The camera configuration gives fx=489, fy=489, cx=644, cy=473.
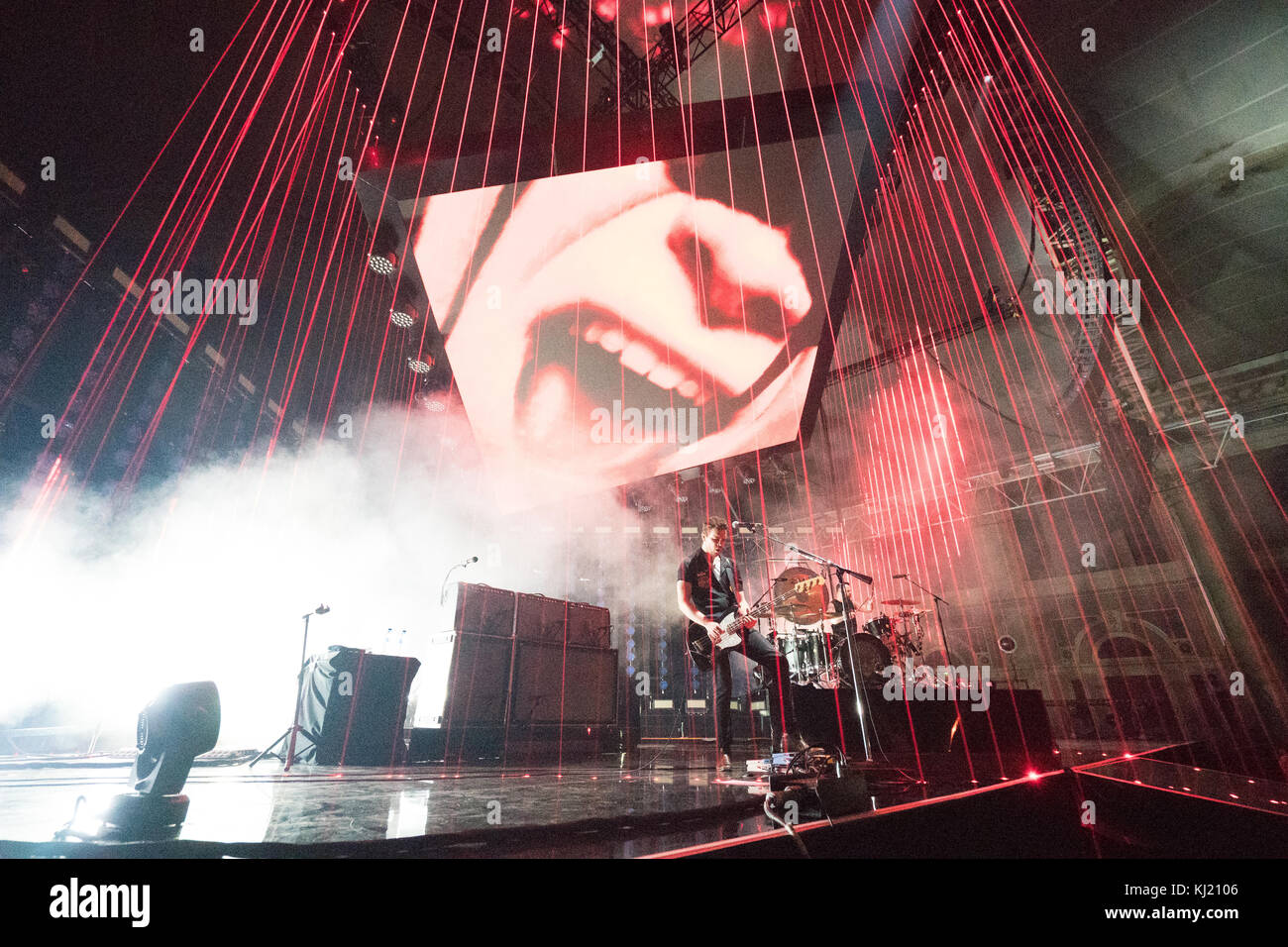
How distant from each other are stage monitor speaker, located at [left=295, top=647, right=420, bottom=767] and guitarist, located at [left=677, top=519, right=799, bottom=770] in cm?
281

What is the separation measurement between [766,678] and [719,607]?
0.93 meters

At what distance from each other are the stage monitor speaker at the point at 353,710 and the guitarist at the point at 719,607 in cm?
281

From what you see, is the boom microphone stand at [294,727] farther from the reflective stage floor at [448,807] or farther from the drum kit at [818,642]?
the drum kit at [818,642]

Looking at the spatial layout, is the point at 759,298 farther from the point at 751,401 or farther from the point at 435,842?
the point at 435,842

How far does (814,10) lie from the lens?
663 cm

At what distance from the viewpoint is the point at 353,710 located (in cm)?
424

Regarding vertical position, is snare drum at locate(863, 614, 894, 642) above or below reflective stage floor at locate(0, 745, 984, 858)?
above

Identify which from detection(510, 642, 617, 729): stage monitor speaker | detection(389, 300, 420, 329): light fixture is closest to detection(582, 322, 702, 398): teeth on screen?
detection(389, 300, 420, 329): light fixture

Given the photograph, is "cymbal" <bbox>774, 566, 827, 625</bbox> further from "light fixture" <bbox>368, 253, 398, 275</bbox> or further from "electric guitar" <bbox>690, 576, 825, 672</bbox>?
"light fixture" <bbox>368, 253, 398, 275</bbox>

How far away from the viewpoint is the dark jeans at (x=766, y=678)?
3742mm

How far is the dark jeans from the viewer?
3.74 metres

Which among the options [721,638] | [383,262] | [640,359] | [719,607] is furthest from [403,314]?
[721,638]

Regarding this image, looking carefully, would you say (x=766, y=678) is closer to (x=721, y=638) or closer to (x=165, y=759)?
(x=721, y=638)
